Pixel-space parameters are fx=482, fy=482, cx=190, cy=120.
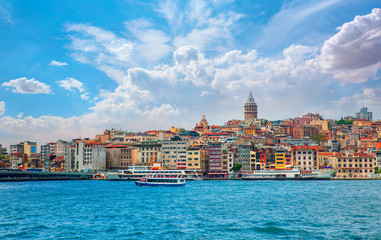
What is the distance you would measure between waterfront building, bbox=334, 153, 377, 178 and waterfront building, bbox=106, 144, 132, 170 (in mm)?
46921

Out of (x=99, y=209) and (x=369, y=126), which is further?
(x=369, y=126)

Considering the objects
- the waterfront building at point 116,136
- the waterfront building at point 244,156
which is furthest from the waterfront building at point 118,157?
the waterfront building at point 244,156

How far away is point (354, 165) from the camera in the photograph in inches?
3720

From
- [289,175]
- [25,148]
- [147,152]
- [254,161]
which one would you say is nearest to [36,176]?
[147,152]

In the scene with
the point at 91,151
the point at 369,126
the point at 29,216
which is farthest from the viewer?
the point at 369,126

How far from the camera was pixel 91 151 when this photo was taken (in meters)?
116

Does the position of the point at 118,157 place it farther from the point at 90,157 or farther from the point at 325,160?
the point at 325,160

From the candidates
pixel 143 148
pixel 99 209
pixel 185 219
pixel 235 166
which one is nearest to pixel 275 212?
pixel 185 219

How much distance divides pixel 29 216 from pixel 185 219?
11.1 metres

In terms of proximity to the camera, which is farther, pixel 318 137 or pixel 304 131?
pixel 304 131

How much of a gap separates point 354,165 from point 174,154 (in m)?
36.3

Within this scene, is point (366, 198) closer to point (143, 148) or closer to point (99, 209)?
point (99, 209)

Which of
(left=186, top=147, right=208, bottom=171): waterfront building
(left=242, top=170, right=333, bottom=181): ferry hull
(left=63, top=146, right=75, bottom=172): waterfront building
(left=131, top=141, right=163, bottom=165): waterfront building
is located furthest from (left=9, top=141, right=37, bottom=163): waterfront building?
(left=242, top=170, right=333, bottom=181): ferry hull

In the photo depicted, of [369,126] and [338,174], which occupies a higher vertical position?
[369,126]
